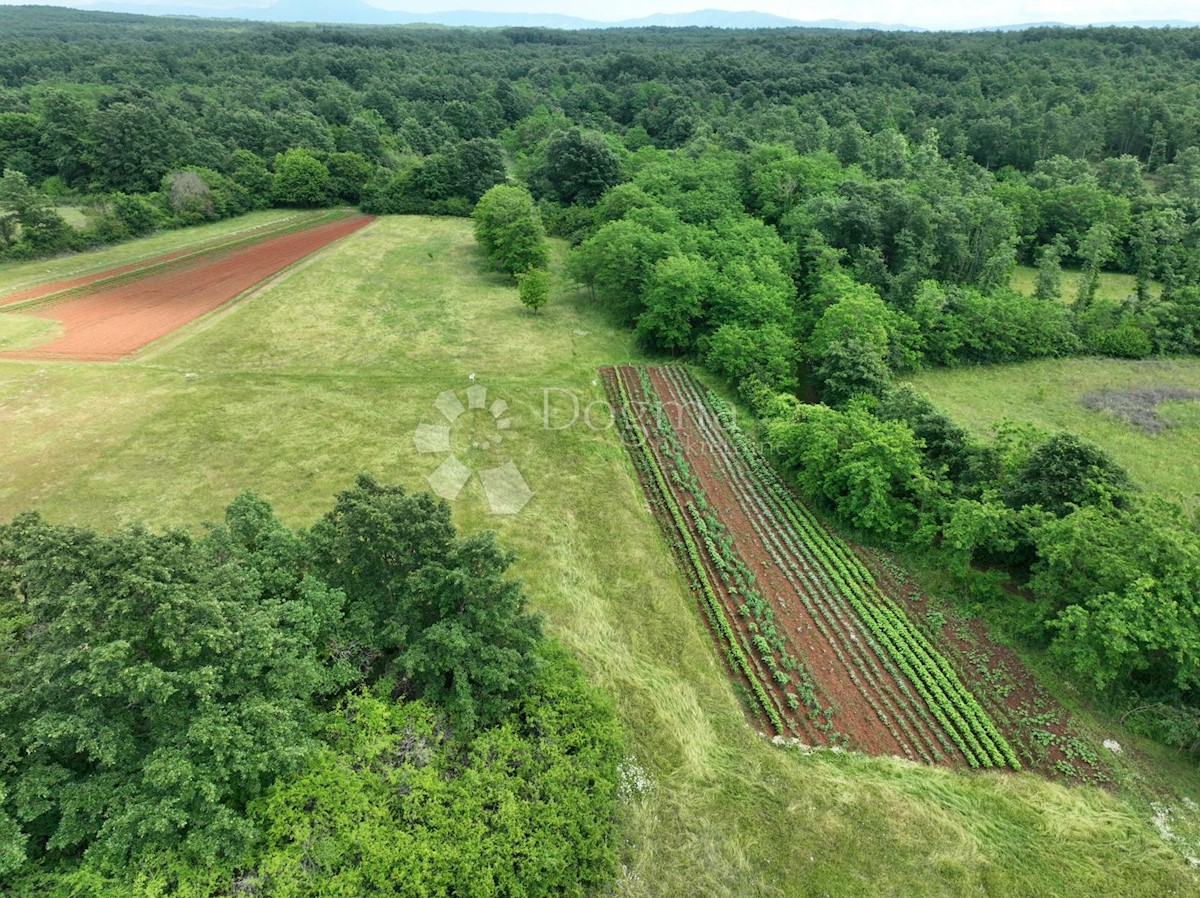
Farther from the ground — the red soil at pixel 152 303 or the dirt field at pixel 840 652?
the red soil at pixel 152 303

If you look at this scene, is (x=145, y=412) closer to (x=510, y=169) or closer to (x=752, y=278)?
(x=752, y=278)

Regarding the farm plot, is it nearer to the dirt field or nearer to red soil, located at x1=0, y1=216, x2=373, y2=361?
the dirt field

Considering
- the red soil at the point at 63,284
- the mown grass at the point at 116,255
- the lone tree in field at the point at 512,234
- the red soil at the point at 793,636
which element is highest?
the lone tree in field at the point at 512,234

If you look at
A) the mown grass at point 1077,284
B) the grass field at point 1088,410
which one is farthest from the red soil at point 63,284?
the mown grass at point 1077,284

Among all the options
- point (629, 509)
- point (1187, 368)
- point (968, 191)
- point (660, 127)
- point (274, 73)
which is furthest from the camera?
point (274, 73)

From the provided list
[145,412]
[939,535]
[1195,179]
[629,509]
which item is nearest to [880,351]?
[939,535]

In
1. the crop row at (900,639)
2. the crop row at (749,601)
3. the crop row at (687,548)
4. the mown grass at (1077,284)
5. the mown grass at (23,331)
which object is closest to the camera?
the crop row at (900,639)
